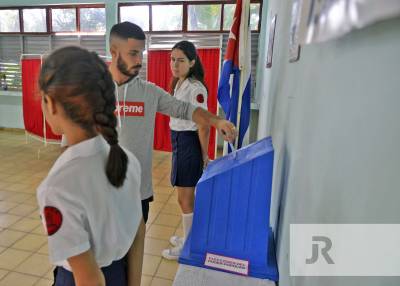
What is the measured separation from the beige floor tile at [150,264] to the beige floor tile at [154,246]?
5 centimetres

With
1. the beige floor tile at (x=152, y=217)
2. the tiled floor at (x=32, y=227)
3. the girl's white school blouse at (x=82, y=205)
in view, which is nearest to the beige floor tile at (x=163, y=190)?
the tiled floor at (x=32, y=227)

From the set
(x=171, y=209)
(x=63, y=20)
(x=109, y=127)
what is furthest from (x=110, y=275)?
(x=63, y=20)

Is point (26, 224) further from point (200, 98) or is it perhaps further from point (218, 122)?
point (218, 122)

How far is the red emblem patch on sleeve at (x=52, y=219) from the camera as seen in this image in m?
0.62

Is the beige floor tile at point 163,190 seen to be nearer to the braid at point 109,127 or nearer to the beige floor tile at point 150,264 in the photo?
the beige floor tile at point 150,264

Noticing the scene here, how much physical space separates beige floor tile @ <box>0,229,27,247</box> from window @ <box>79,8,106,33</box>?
394 cm

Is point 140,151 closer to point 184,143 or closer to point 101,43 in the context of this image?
point 184,143

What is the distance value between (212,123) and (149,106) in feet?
0.95

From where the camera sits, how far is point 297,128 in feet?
3.82

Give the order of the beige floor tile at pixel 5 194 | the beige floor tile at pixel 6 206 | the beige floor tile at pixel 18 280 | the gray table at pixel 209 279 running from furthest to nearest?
the beige floor tile at pixel 5 194 < the beige floor tile at pixel 6 206 < the beige floor tile at pixel 18 280 < the gray table at pixel 209 279

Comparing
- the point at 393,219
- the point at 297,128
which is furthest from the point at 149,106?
the point at 393,219

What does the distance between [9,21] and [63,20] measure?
1101 mm

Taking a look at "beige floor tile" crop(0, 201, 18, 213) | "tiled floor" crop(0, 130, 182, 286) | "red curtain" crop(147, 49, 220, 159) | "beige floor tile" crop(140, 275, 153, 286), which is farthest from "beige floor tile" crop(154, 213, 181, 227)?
"red curtain" crop(147, 49, 220, 159)

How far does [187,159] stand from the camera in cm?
204
